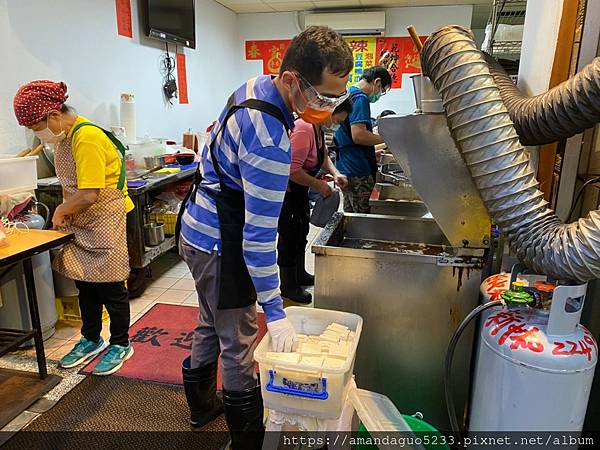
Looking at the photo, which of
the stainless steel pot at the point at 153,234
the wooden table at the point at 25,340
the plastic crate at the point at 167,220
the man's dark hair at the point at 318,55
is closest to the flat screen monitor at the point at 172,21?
the plastic crate at the point at 167,220

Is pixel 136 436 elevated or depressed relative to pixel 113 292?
depressed

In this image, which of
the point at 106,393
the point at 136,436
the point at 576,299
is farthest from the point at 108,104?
the point at 576,299

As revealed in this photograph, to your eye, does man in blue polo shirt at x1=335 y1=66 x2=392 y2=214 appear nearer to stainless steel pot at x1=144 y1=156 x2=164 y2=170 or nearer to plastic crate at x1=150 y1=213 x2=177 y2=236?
plastic crate at x1=150 y1=213 x2=177 y2=236

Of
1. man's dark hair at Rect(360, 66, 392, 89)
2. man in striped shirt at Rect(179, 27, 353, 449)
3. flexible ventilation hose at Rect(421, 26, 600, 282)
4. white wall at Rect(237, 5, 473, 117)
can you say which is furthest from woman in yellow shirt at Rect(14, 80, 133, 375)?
white wall at Rect(237, 5, 473, 117)

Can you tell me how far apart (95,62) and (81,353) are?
97.4 inches

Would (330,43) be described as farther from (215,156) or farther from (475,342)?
(475,342)

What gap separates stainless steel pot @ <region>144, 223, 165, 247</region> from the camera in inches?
134

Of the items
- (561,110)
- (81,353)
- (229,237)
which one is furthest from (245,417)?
(561,110)

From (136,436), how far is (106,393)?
0.39 meters

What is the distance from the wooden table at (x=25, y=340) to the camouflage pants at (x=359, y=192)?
1.77 m

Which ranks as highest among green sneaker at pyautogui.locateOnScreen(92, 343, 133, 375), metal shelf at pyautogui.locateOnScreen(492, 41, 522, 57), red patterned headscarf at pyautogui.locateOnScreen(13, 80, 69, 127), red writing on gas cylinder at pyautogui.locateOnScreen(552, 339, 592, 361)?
metal shelf at pyautogui.locateOnScreen(492, 41, 522, 57)

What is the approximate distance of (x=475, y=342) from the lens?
65.7 inches

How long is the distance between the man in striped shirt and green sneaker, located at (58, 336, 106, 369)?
118 centimetres

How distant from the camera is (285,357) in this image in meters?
1.31
